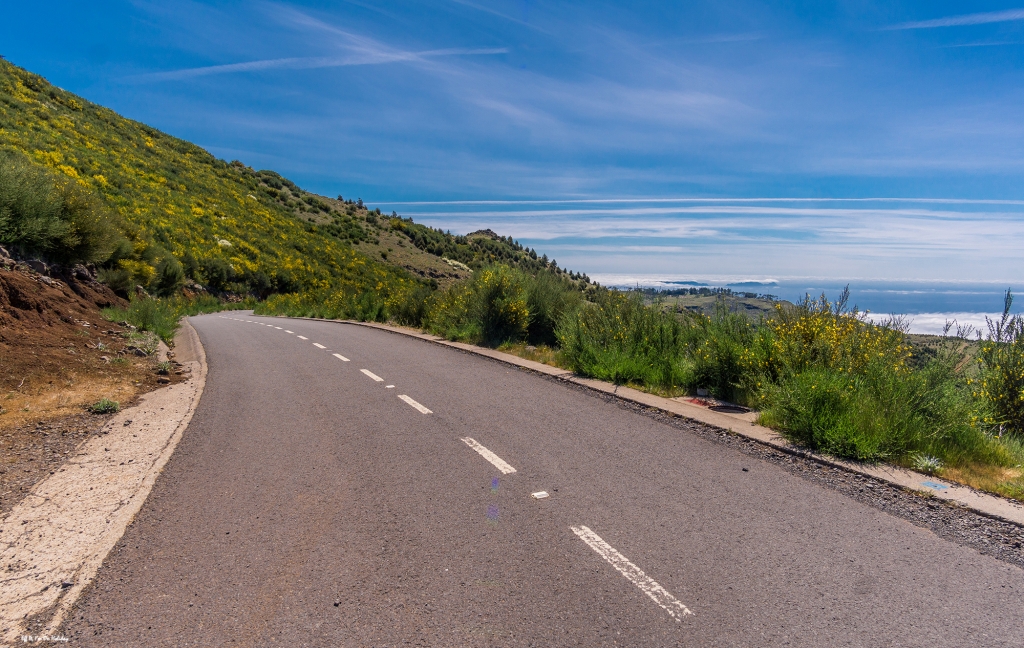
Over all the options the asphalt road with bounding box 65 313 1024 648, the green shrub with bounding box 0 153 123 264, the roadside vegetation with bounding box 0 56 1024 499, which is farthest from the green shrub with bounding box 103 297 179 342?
the asphalt road with bounding box 65 313 1024 648

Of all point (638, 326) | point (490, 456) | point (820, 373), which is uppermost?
point (638, 326)

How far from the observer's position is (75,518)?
12.5 ft

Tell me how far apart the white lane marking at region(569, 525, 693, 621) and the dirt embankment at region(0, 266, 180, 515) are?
4279 millimetres

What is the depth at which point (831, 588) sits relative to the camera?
2939mm

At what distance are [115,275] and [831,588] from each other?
64.2ft

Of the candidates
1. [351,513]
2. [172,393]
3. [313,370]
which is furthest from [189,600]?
[313,370]

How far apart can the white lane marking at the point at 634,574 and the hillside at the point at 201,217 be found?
15826 millimetres

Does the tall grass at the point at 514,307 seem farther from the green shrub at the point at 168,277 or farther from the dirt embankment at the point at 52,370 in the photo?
the green shrub at the point at 168,277

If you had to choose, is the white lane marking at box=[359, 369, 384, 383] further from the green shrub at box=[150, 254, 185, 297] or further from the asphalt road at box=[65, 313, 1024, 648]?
the green shrub at box=[150, 254, 185, 297]

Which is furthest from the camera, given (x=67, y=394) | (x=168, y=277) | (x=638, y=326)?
(x=168, y=277)

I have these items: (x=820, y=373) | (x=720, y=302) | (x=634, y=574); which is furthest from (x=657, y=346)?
(x=634, y=574)

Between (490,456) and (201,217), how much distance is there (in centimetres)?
4480

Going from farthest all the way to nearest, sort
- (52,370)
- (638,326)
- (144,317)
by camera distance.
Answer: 1. (144,317)
2. (638,326)
3. (52,370)

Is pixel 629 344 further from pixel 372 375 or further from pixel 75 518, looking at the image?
pixel 75 518
